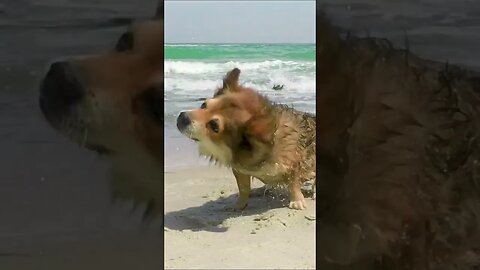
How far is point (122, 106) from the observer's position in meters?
0.85

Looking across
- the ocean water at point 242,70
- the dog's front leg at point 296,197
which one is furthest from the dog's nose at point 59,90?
the ocean water at point 242,70

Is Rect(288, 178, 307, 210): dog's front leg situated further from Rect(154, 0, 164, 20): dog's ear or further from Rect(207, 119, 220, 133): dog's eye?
Rect(154, 0, 164, 20): dog's ear

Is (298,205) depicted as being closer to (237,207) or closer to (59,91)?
(237,207)

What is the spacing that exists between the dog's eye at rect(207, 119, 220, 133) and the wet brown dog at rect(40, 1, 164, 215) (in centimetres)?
66

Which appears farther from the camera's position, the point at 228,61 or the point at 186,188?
the point at 228,61

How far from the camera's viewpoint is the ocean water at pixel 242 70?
10.7 ft

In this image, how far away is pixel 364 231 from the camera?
2.84 feet

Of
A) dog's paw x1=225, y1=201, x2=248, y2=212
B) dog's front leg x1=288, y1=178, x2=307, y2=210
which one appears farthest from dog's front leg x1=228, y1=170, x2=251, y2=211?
dog's front leg x1=288, y1=178, x2=307, y2=210

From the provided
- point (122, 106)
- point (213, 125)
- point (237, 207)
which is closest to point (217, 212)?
point (237, 207)

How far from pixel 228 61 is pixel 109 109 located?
4805mm

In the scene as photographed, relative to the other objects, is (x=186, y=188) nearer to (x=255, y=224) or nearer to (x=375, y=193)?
(x=255, y=224)

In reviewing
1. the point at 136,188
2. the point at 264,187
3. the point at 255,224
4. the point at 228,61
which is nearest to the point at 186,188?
the point at 264,187

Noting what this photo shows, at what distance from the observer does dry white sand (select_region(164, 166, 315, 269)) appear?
5.52 feet

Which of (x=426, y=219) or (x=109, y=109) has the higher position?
(x=109, y=109)
